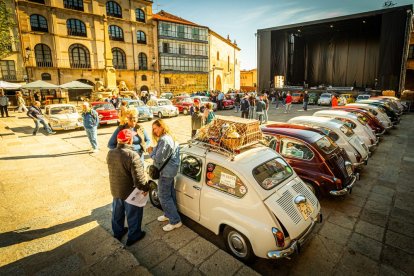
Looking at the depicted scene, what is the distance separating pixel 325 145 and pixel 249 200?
312 centimetres

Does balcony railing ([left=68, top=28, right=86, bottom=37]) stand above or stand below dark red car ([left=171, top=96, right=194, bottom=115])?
above

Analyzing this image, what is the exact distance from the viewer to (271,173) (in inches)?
147

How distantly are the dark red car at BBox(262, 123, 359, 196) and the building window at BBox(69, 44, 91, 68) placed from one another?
114 feet

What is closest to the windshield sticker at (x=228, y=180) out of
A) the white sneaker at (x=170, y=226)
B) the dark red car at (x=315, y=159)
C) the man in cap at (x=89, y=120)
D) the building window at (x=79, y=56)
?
the white sneaker at (x=170, y=226)

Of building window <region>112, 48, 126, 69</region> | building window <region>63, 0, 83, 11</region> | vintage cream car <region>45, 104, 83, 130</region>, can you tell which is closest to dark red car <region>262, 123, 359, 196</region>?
vintage cream car <region>45, 104, 83, 130</region>

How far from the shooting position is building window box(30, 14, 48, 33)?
95.9 ft

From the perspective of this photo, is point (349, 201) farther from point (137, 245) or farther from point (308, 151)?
point (137, 245)

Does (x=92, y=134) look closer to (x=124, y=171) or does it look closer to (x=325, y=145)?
(x=124, y=171)

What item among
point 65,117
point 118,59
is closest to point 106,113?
point 65,117

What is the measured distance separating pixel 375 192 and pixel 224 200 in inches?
178

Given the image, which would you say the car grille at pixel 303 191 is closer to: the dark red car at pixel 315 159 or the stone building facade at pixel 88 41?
the dark red car at pixel 315 159

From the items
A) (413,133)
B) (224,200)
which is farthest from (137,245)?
(413,133)

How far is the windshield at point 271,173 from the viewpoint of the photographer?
3477 mm

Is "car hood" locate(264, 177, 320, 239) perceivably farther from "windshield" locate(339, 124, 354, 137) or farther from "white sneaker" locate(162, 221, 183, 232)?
"windshield" locate(339, 124, 354, 137)
